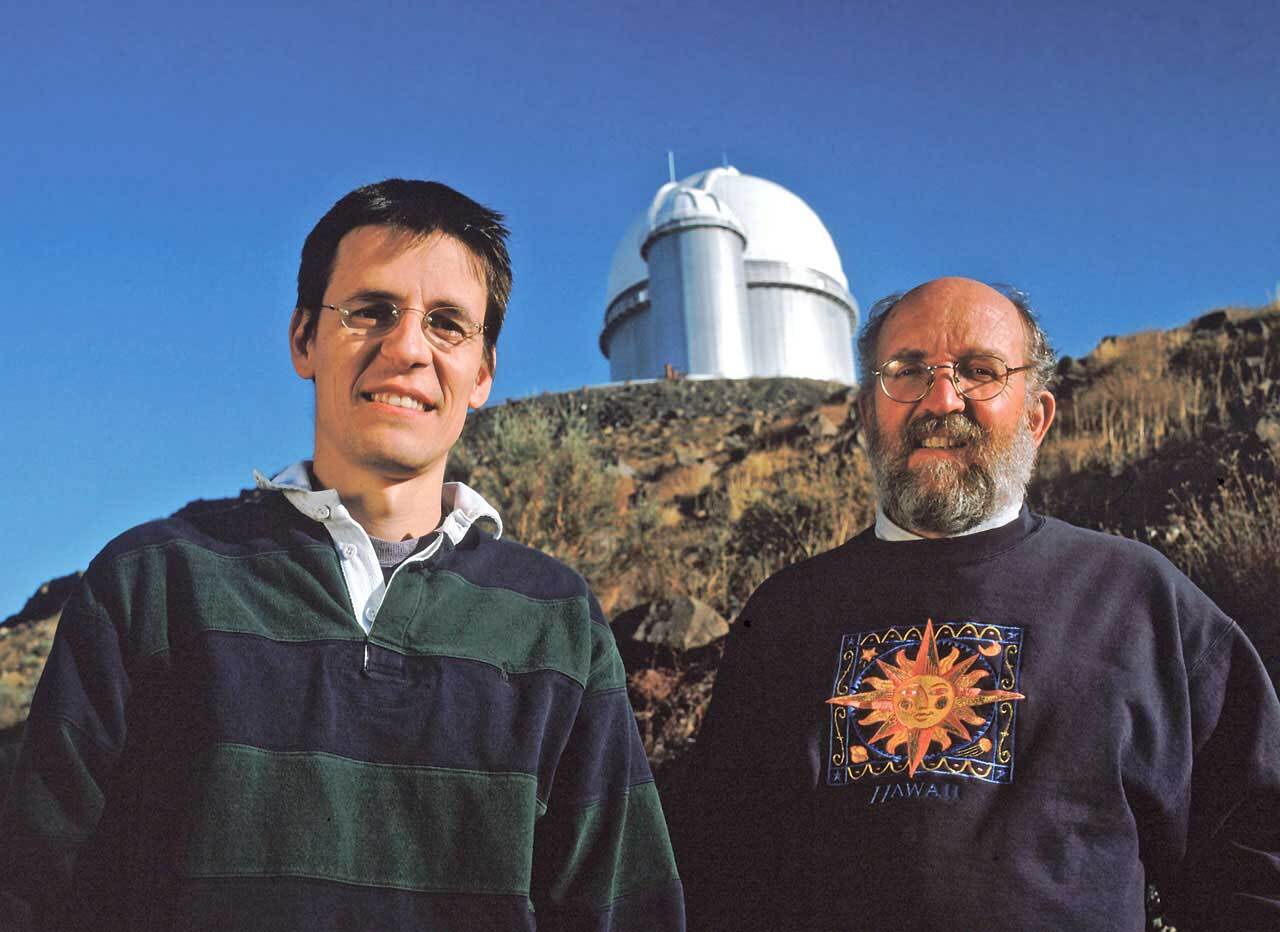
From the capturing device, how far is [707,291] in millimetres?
20188

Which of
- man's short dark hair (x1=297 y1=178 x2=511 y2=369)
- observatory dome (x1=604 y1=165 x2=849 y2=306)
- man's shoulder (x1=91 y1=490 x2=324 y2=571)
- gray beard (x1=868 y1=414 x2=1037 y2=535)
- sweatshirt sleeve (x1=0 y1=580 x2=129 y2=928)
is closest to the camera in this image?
sweatshirt sleeve (x1=0 y1=580 x2=129 y2=928)

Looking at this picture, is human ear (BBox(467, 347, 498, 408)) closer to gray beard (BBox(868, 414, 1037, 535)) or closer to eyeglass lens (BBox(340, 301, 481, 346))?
eyeglass lens (BBox(340, 301, 481, 346))

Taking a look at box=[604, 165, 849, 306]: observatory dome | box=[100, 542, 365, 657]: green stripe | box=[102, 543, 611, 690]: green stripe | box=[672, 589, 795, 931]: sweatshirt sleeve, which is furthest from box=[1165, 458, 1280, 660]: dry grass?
box=[604, 165, 849, 306]: observatory dome

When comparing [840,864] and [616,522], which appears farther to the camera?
[616,522]

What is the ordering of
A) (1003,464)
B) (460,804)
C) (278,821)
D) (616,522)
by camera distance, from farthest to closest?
(616,522) < (1003,464) < (460,804) < (278,821)

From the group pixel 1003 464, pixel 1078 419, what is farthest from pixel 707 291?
pixel 1003 464

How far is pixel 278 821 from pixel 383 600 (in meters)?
0.37

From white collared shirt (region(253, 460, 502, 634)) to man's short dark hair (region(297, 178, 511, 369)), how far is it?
30cm

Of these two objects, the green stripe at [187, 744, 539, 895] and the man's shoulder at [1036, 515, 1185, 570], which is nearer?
the green stripe at [187, 744, 539, 895]

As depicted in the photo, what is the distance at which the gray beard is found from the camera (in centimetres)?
221

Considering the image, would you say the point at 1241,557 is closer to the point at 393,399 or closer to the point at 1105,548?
the point at 1105,548

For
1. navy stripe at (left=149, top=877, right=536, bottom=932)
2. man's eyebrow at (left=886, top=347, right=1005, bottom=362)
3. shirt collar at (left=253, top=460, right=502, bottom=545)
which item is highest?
man's eyebrow at (left=886, top=347, right=1005, bottom=362)

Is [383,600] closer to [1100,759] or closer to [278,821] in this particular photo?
[278,821]

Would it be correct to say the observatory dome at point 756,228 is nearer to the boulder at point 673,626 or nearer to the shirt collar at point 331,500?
the boulder at point 673,626
